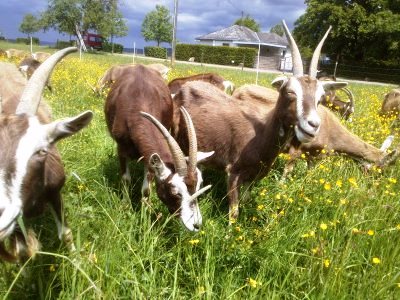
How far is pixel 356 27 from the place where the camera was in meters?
39.1

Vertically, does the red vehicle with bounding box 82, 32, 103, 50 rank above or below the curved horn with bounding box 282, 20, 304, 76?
above

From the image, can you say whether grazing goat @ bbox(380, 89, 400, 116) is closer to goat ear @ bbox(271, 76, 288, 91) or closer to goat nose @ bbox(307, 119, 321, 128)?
goat ear @ bbox(271, 76, 288, 91)

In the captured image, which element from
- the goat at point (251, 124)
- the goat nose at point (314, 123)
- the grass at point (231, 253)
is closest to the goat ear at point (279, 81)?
the goat at point (251, 124)

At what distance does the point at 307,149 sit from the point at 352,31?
38154mm

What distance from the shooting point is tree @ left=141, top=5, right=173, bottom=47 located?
105m

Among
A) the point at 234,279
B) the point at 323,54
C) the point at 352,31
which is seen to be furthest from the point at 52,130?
the point at 323,54

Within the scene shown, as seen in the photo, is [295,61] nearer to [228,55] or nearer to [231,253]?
[231,253]

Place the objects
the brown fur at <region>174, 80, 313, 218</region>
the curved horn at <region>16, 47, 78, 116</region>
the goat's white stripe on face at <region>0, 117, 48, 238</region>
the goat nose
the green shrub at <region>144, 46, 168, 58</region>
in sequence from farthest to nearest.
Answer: the green shrub at <region>144, 46, 168, 58</region>
the brown fur at <region>174, 80, 313, 218</region>
the goat nose
the curved horn at <region>16, 47, 78, 116</region>
the goat's white stripe on face at <region>0, 117, 48, 238</region>

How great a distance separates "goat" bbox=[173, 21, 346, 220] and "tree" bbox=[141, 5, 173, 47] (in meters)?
104

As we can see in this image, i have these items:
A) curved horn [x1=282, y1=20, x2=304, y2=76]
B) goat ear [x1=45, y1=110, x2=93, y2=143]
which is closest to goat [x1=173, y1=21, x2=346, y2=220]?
curved horn [x1=282, y1=20, x2=304, y2=76]

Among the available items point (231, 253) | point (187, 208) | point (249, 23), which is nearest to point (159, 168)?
point (187, 208)

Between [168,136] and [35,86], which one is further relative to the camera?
[168,136]

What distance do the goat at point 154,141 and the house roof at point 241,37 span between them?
6295 cm

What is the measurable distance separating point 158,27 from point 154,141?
108 meters
